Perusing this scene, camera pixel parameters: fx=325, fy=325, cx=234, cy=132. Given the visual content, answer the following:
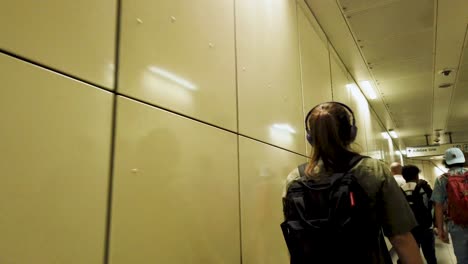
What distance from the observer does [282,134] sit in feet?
7.17

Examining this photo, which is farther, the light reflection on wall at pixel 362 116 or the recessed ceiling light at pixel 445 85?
the recessed ceiling light at pixel 445 85

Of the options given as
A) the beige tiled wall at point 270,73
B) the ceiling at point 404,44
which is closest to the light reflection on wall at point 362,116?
the ceiling at point 404,44

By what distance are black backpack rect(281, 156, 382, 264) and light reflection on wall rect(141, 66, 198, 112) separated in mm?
538

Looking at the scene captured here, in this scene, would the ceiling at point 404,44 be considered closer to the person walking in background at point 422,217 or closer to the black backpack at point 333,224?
the person walking in background at point 422,217

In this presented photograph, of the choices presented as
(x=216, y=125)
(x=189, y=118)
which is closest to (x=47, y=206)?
(x=189, y=118)

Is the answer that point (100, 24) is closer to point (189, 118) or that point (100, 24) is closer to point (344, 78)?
point (189, 118)

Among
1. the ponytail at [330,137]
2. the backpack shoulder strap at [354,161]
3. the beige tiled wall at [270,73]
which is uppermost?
the beige tiled wall at [270,73]

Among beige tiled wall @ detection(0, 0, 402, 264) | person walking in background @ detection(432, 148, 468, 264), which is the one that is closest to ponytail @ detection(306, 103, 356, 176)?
beige tiled wall @ detection(0, 0, 402, 264)

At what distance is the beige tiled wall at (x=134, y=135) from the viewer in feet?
2.31

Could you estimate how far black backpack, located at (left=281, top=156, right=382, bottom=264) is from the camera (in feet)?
3.49

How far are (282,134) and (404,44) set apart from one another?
2688mm

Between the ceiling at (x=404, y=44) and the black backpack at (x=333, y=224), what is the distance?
2406mm

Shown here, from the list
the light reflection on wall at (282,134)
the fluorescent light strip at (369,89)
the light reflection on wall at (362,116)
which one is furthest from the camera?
the fluorescent light strip at (369,89)

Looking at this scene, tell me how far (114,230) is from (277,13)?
193 centimetres
